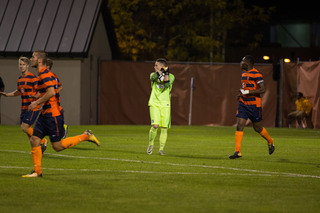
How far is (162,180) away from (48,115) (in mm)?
2016

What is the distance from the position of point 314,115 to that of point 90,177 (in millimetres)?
18557

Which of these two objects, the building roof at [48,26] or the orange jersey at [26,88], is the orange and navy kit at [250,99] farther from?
the building roof at [48,26]

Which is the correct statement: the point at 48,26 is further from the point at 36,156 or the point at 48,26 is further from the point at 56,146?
the point at 36,156

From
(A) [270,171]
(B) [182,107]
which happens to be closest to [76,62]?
(B) [182,107]

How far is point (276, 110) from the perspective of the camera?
31.0 metres

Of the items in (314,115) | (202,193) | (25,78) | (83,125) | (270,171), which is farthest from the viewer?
(83,125)

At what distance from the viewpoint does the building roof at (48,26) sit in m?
31.4

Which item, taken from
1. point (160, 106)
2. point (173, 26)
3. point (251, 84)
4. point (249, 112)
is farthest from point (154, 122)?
point (173, 26)

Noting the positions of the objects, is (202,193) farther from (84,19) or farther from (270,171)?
(84,19)

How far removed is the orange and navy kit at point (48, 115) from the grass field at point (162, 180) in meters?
0.70

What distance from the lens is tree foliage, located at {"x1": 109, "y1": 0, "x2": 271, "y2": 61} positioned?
146ft

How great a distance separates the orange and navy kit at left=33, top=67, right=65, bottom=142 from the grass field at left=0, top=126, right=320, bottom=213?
0.70m

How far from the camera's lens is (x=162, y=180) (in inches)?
442

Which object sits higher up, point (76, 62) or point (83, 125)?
point (76, 62)
